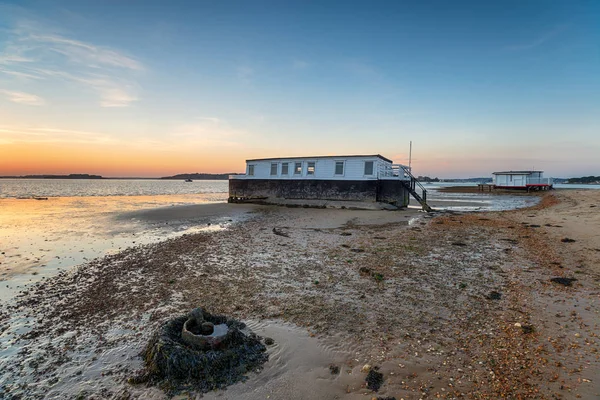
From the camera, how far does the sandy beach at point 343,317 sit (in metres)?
4.04

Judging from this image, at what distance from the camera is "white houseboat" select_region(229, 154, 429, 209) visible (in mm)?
28062

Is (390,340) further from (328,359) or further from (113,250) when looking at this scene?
(113,250)

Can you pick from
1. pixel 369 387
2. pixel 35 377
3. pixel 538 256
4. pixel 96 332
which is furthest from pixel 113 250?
pixel 538 256

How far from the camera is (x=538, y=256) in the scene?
10.4 meters

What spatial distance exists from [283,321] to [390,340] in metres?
2.03

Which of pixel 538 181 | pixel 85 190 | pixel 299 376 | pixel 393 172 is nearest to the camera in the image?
pixel 299 376

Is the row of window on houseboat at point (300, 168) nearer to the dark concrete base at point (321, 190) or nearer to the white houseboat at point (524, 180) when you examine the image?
the dark concrete base at point (321, 190)

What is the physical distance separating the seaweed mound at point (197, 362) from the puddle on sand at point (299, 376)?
0.18 metres

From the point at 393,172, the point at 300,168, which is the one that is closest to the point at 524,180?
the point at 393,172

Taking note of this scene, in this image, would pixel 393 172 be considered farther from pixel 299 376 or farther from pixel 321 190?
pixel 299 376

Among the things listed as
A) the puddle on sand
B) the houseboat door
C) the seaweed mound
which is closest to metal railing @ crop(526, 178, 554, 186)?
the houseboat door

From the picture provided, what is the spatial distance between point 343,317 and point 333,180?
79.9 feet

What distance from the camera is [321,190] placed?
30.6 metres

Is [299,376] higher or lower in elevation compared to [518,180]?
lower
